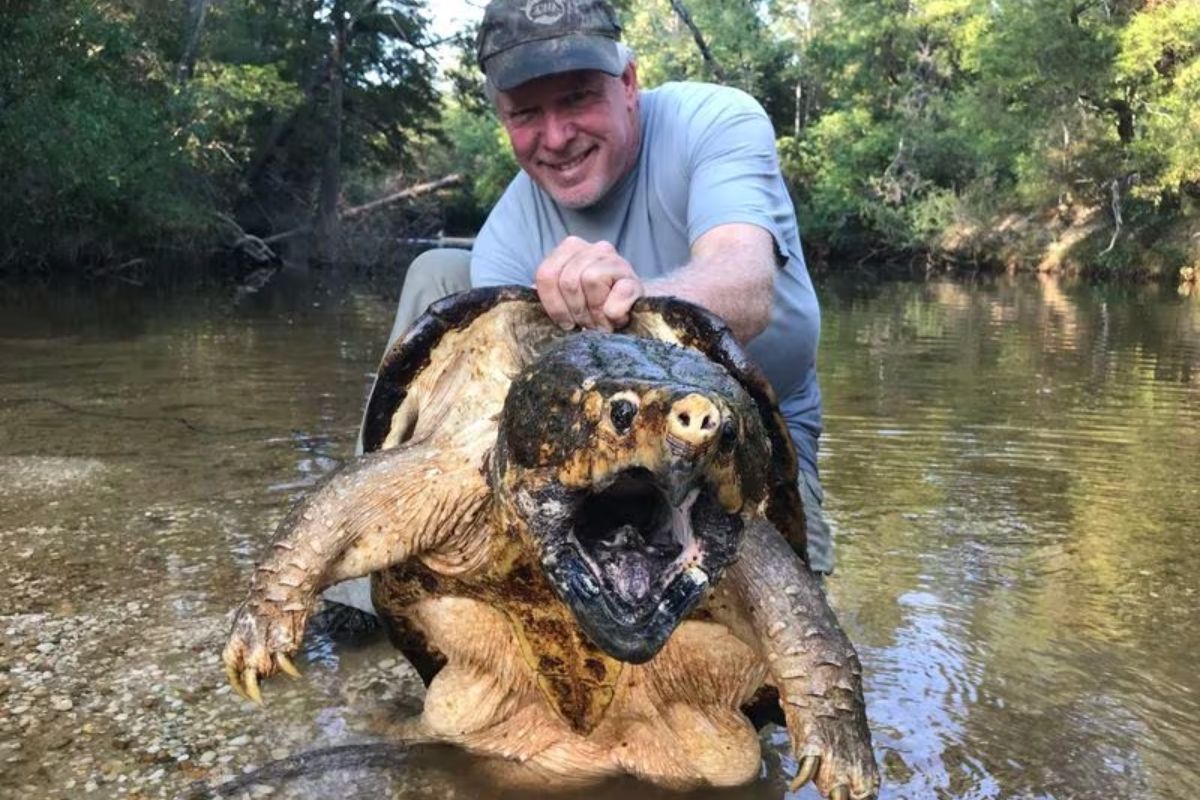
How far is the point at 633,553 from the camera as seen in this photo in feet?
4.84

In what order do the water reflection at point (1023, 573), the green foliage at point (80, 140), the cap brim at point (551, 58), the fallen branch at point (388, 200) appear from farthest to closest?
1. the fallen branch at point (388, 200)
2. the green foliage at point (80, 140)
3. the cap brim at point (551, 58)
4. the water reflection at point (1023, 573)

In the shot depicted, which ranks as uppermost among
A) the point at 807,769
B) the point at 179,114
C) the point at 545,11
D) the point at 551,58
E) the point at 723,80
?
the point at 723,80

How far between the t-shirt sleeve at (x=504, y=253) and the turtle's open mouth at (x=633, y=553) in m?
1.22

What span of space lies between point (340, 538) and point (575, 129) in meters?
1.15

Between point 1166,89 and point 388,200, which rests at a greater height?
point 1166,89

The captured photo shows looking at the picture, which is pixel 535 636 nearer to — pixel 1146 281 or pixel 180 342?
pixel 180 342

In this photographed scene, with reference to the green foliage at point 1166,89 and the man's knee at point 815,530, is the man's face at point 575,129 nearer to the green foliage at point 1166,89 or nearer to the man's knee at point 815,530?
the man's knee at point 815,530

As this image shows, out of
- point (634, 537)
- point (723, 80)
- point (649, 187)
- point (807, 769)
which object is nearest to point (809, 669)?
point (807, 769)

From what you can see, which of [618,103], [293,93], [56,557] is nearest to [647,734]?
[618,103]

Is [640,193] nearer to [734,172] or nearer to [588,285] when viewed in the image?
[734,172]

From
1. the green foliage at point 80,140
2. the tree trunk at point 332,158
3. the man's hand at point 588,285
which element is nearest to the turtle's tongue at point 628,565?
the man's hand at point 588,285

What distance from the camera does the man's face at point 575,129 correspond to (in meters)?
2.54

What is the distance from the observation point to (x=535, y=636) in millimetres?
1960

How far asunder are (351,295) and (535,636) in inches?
612
